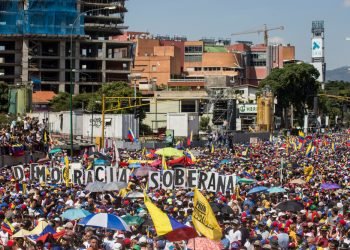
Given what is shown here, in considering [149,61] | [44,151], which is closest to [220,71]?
[149,61]

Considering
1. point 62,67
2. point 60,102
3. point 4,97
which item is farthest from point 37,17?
point 4,97

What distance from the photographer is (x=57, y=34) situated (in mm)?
114312

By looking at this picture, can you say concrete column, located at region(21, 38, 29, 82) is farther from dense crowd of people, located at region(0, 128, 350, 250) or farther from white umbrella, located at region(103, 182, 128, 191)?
white umbrella, located at region(103, 182, 128, 191)

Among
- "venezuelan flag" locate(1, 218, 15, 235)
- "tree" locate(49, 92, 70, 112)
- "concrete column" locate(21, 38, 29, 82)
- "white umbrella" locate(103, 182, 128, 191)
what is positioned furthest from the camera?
"concrete column" locate(21, 38, 29, 82)

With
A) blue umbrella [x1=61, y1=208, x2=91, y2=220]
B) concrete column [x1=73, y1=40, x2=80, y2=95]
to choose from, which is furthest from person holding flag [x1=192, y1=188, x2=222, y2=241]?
concrete column [x1=73, y1=40, x2=80, y2=95]

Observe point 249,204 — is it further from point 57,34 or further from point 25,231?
point 57,34

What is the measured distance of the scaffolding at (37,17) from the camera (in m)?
113

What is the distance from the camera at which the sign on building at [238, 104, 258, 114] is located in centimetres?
10225

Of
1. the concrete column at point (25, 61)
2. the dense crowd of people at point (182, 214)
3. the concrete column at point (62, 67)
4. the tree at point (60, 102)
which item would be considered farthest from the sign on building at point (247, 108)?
the dense crowd of people at point (182, 214)

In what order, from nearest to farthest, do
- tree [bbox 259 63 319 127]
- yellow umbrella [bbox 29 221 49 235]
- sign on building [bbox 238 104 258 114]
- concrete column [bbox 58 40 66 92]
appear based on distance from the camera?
1. yellow umbrella [bbox 29 221 49 235]
2. sign on building [bbox 238 104 258 114]
3. tree [bbox 259 63 319 127]
4. concrete column [bbox 58 40 66 92]

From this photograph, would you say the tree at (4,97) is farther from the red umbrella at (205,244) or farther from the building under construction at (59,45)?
the red umbrella at (205,244)

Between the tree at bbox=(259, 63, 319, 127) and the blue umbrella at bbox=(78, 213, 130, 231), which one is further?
the tree at bbox=(259, 63, 319, 127)

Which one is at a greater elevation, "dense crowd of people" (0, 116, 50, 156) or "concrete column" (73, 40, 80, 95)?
"concrete column" (73, 40, 80, 95)

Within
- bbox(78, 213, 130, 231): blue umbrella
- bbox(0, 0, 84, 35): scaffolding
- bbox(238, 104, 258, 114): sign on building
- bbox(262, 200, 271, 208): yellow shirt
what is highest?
bbox(0, 0, 84, 35): scaffolding
